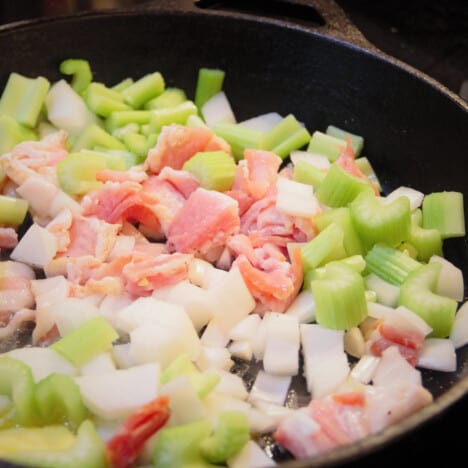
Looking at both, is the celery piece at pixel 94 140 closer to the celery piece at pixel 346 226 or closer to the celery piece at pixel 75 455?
the celery piece at pixel 346 226

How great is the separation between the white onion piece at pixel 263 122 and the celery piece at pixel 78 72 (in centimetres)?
48

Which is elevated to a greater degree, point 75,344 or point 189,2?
point 189,2

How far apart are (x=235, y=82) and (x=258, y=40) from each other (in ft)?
0.47

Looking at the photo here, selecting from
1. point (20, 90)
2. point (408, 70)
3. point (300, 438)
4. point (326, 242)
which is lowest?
point (300, 438)

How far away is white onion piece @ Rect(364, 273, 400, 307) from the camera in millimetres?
1579

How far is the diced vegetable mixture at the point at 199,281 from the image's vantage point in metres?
1.27

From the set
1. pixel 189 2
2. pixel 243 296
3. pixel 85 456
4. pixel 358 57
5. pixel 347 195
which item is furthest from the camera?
pixel 189 2

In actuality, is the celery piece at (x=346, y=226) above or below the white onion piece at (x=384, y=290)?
above

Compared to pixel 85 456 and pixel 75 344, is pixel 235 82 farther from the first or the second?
pixel 85 456

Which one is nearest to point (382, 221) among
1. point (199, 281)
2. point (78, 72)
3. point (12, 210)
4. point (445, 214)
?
point (445, 214)

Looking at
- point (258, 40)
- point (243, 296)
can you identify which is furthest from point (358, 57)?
point (243, 296)

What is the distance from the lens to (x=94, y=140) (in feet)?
6.48

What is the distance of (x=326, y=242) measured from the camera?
162cm

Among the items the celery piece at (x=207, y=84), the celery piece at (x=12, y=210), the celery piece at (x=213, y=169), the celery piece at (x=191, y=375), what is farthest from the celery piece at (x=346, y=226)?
the celery piece at (x=12, y=210)
